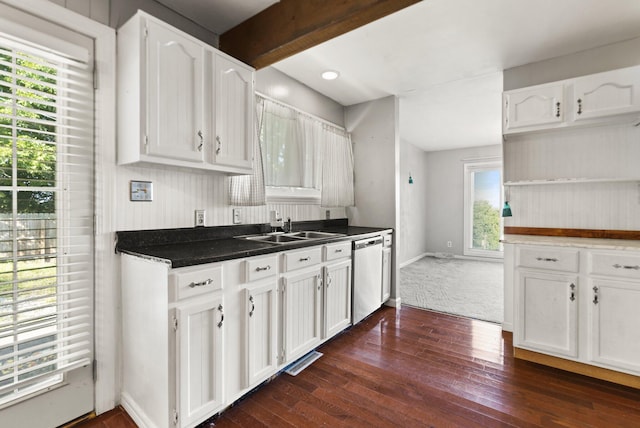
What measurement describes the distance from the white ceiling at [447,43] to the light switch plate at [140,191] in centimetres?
123

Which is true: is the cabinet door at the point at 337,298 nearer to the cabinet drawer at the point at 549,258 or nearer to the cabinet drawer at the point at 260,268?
the cabinet drawer at the point at 260,268

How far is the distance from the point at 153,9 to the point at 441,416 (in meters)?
3.09

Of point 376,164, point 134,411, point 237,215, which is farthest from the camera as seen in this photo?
point 376,164

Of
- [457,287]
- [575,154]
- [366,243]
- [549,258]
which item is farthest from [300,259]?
[457,287]

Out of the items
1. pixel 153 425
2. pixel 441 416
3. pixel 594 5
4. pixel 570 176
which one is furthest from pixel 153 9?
pixel 570 176

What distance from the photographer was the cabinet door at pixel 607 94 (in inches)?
84.9

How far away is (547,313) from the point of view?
87.3 inches

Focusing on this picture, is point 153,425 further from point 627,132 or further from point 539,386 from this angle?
point 627,132

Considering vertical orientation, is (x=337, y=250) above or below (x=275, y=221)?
below

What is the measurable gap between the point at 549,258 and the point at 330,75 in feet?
8.20

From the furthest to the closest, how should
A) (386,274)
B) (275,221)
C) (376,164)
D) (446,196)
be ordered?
(446,196), (376,164), (386,274), (275,221)

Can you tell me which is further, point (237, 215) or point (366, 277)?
point (366, 277)

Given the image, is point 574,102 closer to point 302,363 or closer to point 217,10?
point 217,10

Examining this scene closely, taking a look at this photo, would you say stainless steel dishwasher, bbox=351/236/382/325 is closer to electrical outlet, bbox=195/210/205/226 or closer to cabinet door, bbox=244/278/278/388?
cabinet door, bbox=244/278/278/388
